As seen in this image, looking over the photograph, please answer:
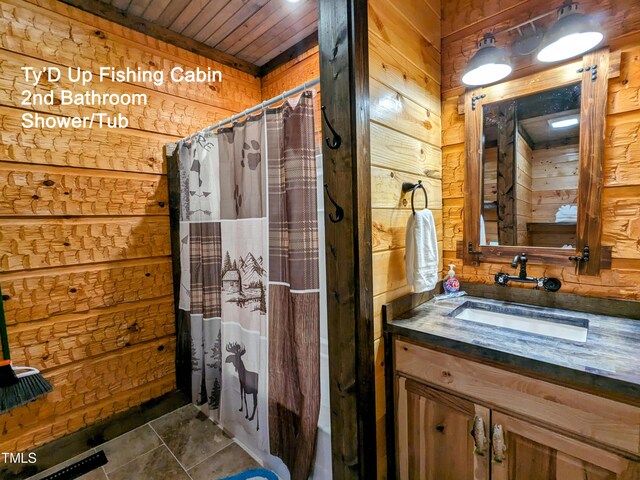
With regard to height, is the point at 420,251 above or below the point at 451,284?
above

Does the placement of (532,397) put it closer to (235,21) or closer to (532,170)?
(532,170)

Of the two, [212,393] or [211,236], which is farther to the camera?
[212,393]

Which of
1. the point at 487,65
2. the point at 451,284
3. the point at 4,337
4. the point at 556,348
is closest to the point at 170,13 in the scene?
the point at 487,65

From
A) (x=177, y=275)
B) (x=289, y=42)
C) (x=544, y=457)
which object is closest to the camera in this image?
(x=544, y=457)

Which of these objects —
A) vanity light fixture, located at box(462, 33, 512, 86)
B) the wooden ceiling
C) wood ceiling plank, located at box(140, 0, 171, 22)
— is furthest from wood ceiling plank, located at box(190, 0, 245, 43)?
vanity light fixture, located at box(462, 33, 512, 86)

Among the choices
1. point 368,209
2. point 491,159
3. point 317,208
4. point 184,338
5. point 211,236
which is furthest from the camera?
point 184,338

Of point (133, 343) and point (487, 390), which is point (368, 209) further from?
point (133, 343)

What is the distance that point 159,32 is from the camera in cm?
197

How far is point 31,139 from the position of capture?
59.9 inches

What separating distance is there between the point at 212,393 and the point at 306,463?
31.4 inches

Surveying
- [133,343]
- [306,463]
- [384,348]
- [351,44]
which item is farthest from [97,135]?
[306,463]

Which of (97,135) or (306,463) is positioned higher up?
(97,135)

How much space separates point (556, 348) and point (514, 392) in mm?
193

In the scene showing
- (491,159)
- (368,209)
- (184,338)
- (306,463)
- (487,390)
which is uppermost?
(491,159)
